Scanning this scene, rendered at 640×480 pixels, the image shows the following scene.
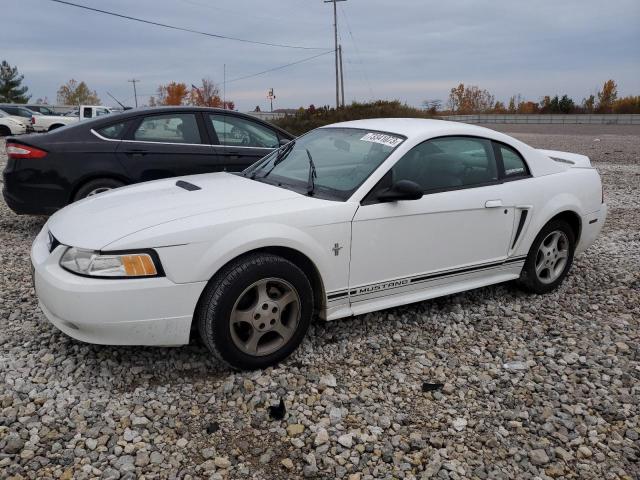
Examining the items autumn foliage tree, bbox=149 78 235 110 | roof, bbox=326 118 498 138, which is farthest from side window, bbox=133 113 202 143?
autumn foliage tree, bbox=149 78 235 110

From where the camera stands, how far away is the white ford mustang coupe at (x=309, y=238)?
9.38 ft

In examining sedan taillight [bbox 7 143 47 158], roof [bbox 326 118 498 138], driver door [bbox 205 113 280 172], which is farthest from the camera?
driver door [bbox 205 113 280 172]

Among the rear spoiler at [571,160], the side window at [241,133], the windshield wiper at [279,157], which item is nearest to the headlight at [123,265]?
the windshield wiper at [279,157]

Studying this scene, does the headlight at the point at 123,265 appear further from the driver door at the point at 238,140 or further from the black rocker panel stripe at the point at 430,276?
the driver door at the point at 238,140

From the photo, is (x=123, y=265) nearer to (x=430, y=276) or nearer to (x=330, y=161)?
(x=330, y=161)

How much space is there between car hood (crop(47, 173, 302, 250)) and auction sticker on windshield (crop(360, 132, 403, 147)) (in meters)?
0.78

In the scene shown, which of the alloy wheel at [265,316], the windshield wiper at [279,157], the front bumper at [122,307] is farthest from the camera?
the windshield wiper at [279,157]

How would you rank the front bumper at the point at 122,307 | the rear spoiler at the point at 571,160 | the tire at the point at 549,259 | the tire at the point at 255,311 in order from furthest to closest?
1. the rear spoiler at the point at 571,160
2. the tire at the point at 549,259
3. the tire at the point at 255,311
4. the front bumper at the point at 122,307

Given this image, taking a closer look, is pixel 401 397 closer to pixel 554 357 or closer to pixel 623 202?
pixel 554 357

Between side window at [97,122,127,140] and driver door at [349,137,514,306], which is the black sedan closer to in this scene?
side window at [97,122,127,140]

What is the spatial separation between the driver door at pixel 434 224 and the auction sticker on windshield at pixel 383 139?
131 mm

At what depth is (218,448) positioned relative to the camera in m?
2.59

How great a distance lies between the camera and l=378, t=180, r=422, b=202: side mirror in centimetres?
333

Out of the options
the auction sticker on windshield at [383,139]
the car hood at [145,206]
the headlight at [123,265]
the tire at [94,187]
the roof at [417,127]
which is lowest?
the headlight at [123,265]
